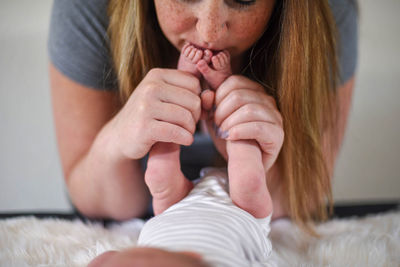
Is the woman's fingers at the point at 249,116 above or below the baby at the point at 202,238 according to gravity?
above

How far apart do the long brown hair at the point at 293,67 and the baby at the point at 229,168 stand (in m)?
0.10

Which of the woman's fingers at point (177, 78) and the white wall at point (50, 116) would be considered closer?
the woman's fingers at point (177, 78)

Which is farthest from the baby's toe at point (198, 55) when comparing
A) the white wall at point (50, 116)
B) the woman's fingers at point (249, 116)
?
the white wall at point (50, 116)

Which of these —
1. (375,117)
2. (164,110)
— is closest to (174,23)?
(164,110)

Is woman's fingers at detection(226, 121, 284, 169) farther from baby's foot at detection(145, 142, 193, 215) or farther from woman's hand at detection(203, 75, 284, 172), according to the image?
baby's foot at detection(145, 142, 193, 215)

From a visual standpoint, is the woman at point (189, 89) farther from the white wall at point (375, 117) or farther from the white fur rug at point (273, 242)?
the white wall at point (375, 117)

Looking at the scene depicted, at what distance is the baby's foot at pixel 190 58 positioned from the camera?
573 millimetres

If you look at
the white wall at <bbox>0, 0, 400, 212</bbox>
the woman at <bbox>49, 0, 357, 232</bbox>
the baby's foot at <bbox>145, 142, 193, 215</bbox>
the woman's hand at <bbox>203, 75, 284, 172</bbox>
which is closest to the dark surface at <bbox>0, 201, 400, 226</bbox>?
the woman at <bbox>49, 0, 357, 232</bbox>

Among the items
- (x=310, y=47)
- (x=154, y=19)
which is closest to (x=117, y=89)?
(x=154, y=19)

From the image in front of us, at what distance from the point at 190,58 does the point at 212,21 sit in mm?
Answer: 88

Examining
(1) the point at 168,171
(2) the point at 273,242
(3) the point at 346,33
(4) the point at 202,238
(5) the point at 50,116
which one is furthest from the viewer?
(5) the point at 50,116

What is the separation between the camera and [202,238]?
448 mm

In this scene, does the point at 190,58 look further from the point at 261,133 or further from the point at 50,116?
the point at 50,116

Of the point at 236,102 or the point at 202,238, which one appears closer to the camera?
the point at 202,238
